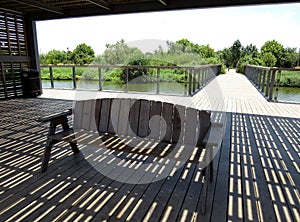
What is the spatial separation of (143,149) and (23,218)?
1.04 meters

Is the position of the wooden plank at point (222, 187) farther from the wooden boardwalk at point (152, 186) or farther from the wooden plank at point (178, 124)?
the wooden plank at point (178, 124)

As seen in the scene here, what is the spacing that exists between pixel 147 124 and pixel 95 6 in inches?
190

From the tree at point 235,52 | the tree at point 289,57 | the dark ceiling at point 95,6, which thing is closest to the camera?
the dark ceiling at point 95,6

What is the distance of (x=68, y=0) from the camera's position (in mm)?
5328

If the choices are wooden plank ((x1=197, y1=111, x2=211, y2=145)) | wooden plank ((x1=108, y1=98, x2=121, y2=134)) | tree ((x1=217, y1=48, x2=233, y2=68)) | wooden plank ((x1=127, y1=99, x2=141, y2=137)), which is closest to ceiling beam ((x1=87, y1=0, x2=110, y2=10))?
wooden plank ((x1=108, y1=98, x2=121, y2=134))

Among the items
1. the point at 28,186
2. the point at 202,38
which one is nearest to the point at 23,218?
the point at 28,186

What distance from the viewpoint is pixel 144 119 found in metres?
2.13

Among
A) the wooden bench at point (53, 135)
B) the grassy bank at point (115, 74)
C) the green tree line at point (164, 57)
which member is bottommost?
the wooden bench at point (53, 135)

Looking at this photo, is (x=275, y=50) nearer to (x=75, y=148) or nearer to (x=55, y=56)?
(x=55, y=56)

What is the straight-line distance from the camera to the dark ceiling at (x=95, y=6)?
4727 mm

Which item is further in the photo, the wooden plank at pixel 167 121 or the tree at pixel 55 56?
the tree at pixel 55 56

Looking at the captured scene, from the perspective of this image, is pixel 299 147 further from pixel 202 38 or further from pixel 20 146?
pixel 202 38

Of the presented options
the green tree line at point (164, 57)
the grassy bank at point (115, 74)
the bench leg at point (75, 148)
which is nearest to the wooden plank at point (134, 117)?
the bench leg at point (75, 148)

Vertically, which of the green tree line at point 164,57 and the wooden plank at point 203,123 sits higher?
the green tree line at point 164,57
